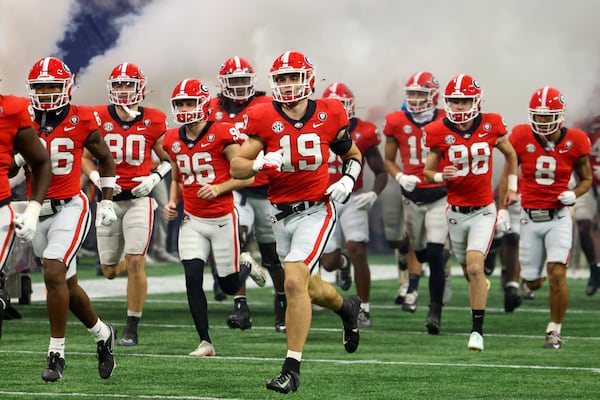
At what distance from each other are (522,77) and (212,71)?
4.02m

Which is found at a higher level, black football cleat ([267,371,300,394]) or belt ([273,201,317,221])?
belt ([273,201,317,221])

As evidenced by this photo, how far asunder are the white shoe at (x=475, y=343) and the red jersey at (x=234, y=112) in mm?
2145

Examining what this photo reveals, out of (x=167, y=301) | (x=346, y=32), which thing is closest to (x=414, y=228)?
(x=167, y=301)

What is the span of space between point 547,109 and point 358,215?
2.08 metres

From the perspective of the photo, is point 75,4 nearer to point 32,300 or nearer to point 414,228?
point 32,300

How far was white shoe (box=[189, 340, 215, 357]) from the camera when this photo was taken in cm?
809

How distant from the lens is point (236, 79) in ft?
32.9

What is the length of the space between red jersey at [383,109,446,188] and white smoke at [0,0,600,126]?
3248mm

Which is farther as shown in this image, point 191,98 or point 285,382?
point 191,98

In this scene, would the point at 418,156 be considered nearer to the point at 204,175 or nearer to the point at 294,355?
the point at 204,175

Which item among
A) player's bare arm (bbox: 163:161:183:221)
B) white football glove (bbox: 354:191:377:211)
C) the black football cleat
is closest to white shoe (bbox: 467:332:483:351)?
white football glove (bbox: 354:191:377:211)

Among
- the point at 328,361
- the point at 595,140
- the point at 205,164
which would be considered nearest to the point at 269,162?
the point at 328,361

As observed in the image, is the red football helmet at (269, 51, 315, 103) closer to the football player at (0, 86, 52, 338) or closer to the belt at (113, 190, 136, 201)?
the football player at (0, 86, 52, 338)

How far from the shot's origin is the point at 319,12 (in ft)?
51.1
